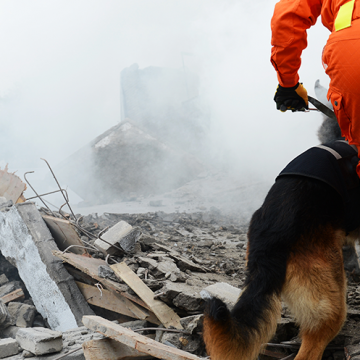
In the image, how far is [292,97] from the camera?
1896 mm

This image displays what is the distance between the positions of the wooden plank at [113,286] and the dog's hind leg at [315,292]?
1.21 metres

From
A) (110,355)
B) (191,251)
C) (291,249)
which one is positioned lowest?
(191,251)

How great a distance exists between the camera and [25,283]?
3441mm

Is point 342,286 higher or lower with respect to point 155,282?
higher

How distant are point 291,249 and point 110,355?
1.25 metres

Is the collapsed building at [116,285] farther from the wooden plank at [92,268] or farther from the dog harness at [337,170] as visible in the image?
the dog harness at [337,170]

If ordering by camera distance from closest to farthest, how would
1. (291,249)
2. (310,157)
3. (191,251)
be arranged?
(291,249)
(310,157)
(191,251)

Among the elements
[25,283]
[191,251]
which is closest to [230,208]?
[191,251]

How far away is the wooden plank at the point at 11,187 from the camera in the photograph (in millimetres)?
4348

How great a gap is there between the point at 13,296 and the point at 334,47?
142 inches

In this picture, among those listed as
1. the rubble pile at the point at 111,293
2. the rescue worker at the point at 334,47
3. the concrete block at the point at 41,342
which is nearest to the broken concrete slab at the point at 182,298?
the rubble pile at the point at 111,293

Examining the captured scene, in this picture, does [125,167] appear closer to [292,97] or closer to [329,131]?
[329,131]

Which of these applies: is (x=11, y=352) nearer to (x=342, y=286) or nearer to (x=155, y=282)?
(x=155, y=282)

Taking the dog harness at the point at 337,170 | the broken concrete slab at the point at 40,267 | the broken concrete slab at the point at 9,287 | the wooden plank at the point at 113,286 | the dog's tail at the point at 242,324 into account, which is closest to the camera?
the dog's tail at the point at 242,324
